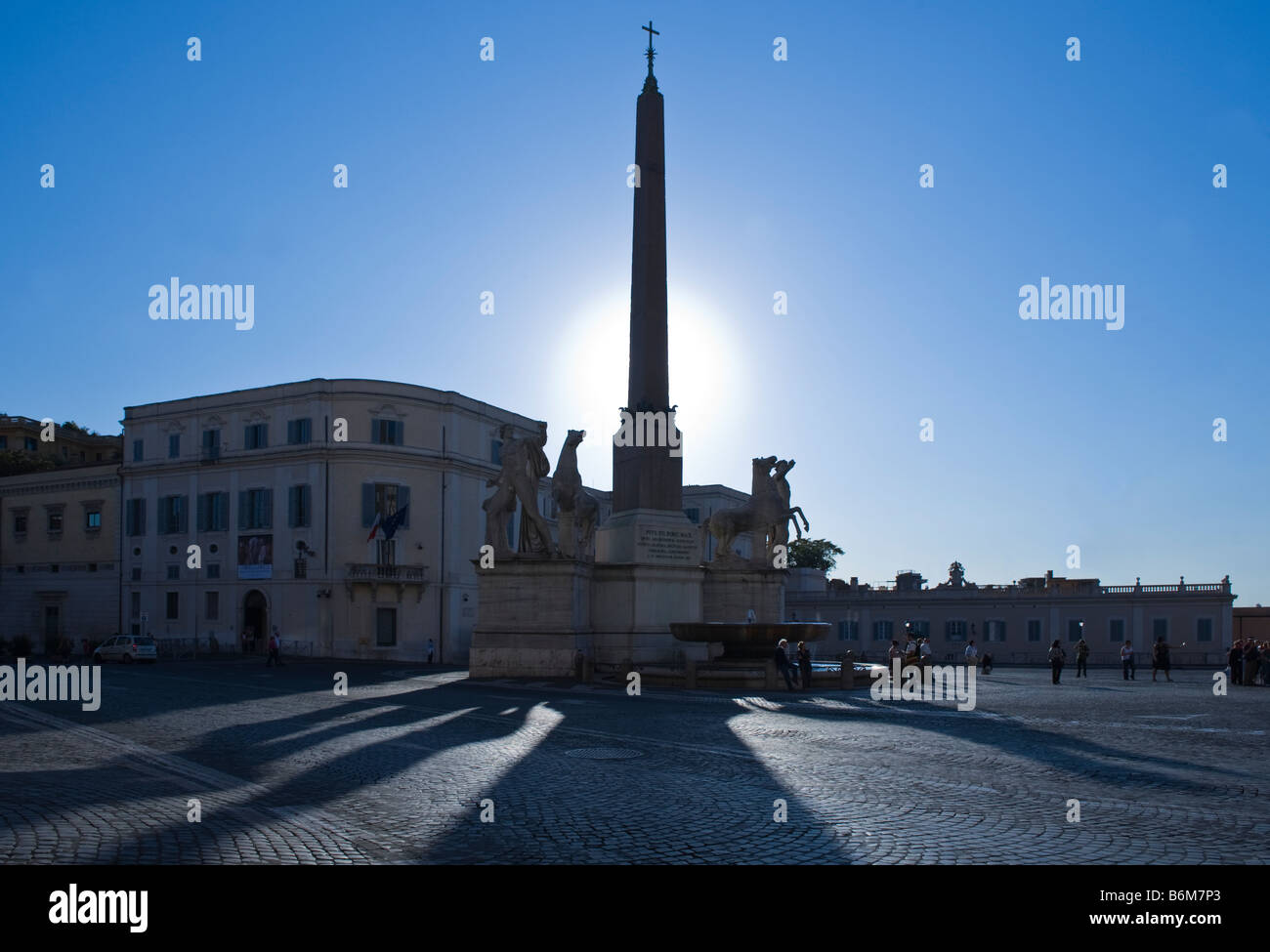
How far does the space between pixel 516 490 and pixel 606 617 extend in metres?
3.74

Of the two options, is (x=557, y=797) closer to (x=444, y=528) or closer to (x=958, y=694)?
(x=958, y=694)

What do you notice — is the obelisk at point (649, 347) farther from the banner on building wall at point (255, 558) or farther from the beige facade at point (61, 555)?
the beige facade at point (61, 555)

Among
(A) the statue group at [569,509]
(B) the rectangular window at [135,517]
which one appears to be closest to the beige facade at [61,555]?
(B) the rectangular window at [135,517]

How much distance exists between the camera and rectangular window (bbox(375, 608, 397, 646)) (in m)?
46.3

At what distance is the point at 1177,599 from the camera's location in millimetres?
50812

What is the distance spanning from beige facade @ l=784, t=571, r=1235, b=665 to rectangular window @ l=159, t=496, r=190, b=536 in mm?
32229

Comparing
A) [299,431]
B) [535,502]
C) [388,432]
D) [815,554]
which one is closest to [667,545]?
[535,502]

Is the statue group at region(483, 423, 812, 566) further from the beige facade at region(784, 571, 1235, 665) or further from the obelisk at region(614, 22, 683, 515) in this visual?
the beige facade at region(784, 571, 1235, 665)

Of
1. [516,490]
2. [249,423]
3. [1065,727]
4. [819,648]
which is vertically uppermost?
[249,423]

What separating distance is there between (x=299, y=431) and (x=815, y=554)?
59.3 m

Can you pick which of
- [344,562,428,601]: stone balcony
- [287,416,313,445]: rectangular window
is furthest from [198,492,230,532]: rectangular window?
[344,562,428,601]: stone balcony

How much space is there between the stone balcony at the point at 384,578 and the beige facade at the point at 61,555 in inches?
541

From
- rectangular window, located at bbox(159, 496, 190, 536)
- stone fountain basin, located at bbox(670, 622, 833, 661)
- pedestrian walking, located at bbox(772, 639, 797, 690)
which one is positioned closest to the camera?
pedestrian walking, located at bbox(772, 639, 797, 690)
